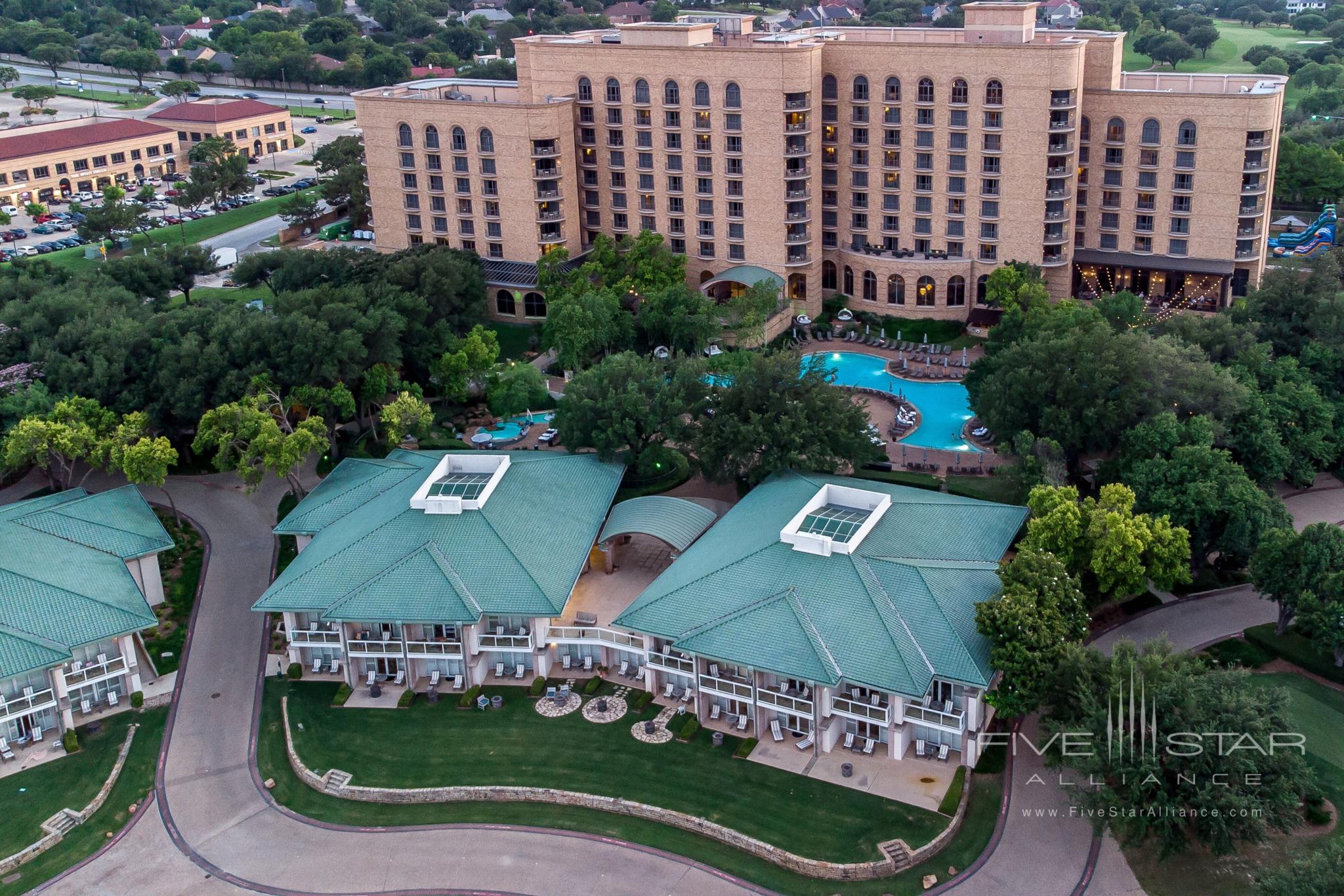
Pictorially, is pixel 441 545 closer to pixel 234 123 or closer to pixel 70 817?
pixel 70 817

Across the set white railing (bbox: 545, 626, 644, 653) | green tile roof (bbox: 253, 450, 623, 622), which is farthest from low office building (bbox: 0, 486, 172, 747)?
white railing (bbox: 545, 626, 644, 653)

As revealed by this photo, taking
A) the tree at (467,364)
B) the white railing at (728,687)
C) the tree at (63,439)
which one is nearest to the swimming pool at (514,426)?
the tree at (467,364)

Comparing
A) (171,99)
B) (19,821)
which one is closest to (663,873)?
(19,821)

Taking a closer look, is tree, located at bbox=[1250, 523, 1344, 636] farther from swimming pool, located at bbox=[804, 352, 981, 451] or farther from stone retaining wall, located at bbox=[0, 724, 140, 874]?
stone retaining wall, located at bbox=[0, 724, 140, 874]

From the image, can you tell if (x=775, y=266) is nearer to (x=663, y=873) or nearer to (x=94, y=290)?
(x=94, y=290)

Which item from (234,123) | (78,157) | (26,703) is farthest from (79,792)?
(234,123)

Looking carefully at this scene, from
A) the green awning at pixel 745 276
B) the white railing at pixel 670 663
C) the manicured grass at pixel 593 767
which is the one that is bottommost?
the manicured grass at pixel 593 767

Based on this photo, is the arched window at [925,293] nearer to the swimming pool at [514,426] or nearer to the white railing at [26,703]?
the swimming pool at [514,426]
